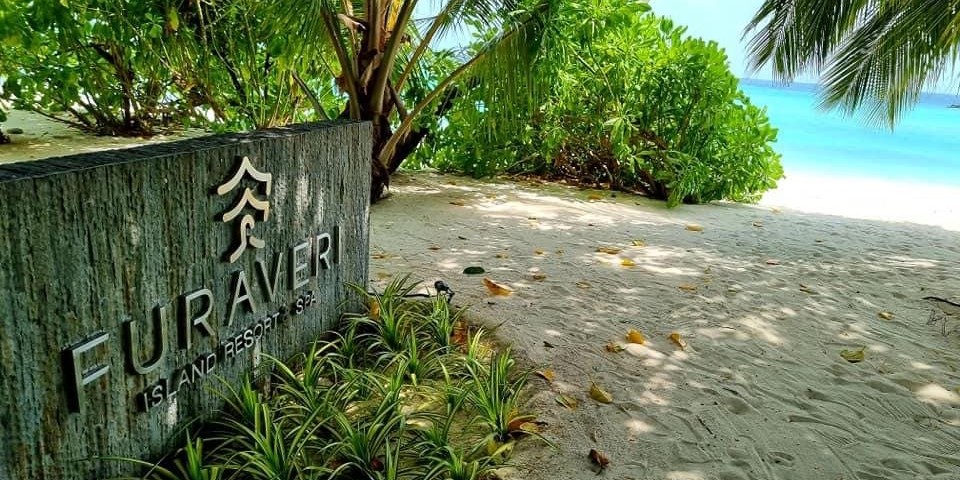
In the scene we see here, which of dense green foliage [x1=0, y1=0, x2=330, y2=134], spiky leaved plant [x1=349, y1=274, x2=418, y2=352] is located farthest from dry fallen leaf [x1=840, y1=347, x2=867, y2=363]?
dense green foliage [x1=0, y1=0, x2=330, y2=134]

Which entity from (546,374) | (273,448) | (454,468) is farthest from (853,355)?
(273,448)

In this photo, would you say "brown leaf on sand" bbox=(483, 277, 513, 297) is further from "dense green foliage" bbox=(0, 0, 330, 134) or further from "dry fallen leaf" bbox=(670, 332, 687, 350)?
"dense green foliage" bbox=(0, 0, 330, 134)

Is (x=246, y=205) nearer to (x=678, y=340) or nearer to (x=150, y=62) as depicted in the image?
(x=678, y=340)

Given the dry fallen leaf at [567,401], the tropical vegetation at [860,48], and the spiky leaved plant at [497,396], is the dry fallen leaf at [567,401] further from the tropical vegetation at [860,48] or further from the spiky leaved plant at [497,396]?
the tropical vegetation at [860,48]

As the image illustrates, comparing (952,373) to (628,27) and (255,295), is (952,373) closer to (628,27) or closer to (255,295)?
(255,295)

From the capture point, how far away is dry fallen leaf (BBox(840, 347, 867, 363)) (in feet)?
11.0

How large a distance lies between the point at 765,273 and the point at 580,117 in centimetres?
373

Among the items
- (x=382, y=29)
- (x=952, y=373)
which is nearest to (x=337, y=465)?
(x=952, y=373)

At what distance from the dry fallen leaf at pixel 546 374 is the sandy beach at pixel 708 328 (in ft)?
0.10

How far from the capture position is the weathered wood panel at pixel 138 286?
5.71ft

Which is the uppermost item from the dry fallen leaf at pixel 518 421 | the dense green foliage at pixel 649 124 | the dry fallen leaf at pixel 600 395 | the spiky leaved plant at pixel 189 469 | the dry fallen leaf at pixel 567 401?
the dense green foliage at pixel 649 124

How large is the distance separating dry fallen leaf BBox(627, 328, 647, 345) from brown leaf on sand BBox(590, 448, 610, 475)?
107 cm

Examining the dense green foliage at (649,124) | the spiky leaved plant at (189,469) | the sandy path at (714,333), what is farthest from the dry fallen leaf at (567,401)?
the dense green foliage at (649,124)

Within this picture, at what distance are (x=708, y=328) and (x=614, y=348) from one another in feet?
2.22
